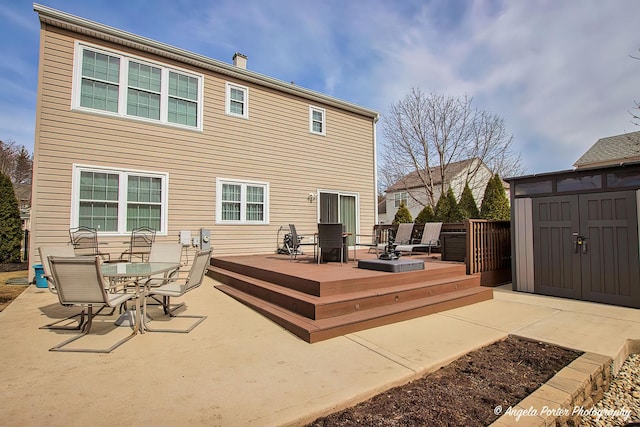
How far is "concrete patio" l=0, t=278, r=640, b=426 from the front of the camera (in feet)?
6.66

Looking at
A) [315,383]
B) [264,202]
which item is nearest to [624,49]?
[264,202]

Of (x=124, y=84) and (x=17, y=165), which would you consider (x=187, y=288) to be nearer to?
(x=124, y=84)

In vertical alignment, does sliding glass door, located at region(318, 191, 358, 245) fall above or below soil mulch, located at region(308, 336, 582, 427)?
above

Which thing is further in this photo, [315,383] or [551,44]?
[551,44]

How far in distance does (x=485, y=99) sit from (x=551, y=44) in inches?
248

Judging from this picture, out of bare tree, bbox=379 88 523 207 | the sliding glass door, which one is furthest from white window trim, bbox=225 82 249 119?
bare tree, bbox=379 88 523 207

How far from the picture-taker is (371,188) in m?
11.4

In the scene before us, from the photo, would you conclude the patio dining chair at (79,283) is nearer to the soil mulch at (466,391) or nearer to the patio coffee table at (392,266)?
the soil mulch at (466,391)

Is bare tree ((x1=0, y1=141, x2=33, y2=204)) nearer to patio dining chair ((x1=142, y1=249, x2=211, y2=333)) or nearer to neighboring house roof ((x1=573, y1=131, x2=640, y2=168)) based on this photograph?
patio dining chair ((x1=142, y1=249, x2=211, y2=333))

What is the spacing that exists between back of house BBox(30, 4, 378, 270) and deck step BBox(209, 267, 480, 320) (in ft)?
10.4

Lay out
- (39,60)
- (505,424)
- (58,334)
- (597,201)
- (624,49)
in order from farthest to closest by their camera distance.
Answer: (624,49) → (39,60) → (597,201) → (58,334) → (505,424)

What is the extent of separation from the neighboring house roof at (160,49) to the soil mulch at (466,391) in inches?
339

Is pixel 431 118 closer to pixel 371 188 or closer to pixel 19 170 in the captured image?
pixel 371 188

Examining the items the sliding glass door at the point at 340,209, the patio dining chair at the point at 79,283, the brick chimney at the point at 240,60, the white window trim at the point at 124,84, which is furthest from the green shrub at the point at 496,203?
the patio dining chair at the point at 79,283
